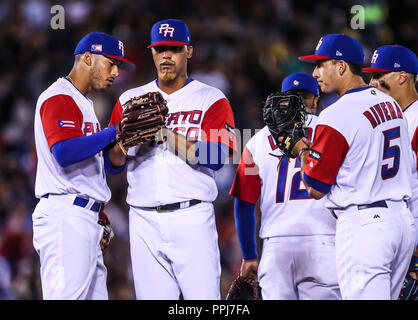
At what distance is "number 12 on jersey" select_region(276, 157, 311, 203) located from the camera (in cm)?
448

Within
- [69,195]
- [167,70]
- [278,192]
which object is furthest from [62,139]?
[278,192]

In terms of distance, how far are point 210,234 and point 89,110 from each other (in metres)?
1.21

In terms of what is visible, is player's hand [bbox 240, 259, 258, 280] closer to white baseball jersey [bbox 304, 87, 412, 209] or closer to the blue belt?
white baseball jersey [bbox 304, 87, 412, 209]

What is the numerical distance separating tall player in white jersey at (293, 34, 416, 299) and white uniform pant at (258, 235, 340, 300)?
55 centimetres

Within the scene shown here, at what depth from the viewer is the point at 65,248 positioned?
3.96 meters

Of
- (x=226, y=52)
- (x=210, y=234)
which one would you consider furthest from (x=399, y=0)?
(x=210, y=234)

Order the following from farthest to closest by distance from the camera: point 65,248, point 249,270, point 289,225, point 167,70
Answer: point 249,270 < point 289,225 < point 167,70 < point 65,248

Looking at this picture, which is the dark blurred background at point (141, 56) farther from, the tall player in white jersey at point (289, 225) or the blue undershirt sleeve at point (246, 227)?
the tall player in white jersey at point (289, 225)

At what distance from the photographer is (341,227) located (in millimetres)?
3826

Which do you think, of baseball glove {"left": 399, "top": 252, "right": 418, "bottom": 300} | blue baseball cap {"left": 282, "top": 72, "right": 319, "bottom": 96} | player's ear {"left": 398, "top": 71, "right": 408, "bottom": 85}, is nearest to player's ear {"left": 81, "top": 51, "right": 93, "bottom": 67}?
blue baseball cap {"left": 282, "top": 72, "right": 319, "bottom": 96}

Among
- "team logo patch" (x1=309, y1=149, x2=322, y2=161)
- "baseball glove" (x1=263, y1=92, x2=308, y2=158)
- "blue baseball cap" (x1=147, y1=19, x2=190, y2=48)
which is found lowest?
"team logo patch" (x1=309, y1=149, x2=322, y2=161)

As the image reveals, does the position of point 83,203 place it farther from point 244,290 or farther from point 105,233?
point 244,290

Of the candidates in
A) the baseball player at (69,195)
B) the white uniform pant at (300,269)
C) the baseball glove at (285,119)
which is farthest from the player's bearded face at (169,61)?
the white uniform pant at (300,269)

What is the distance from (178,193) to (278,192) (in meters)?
0.84
